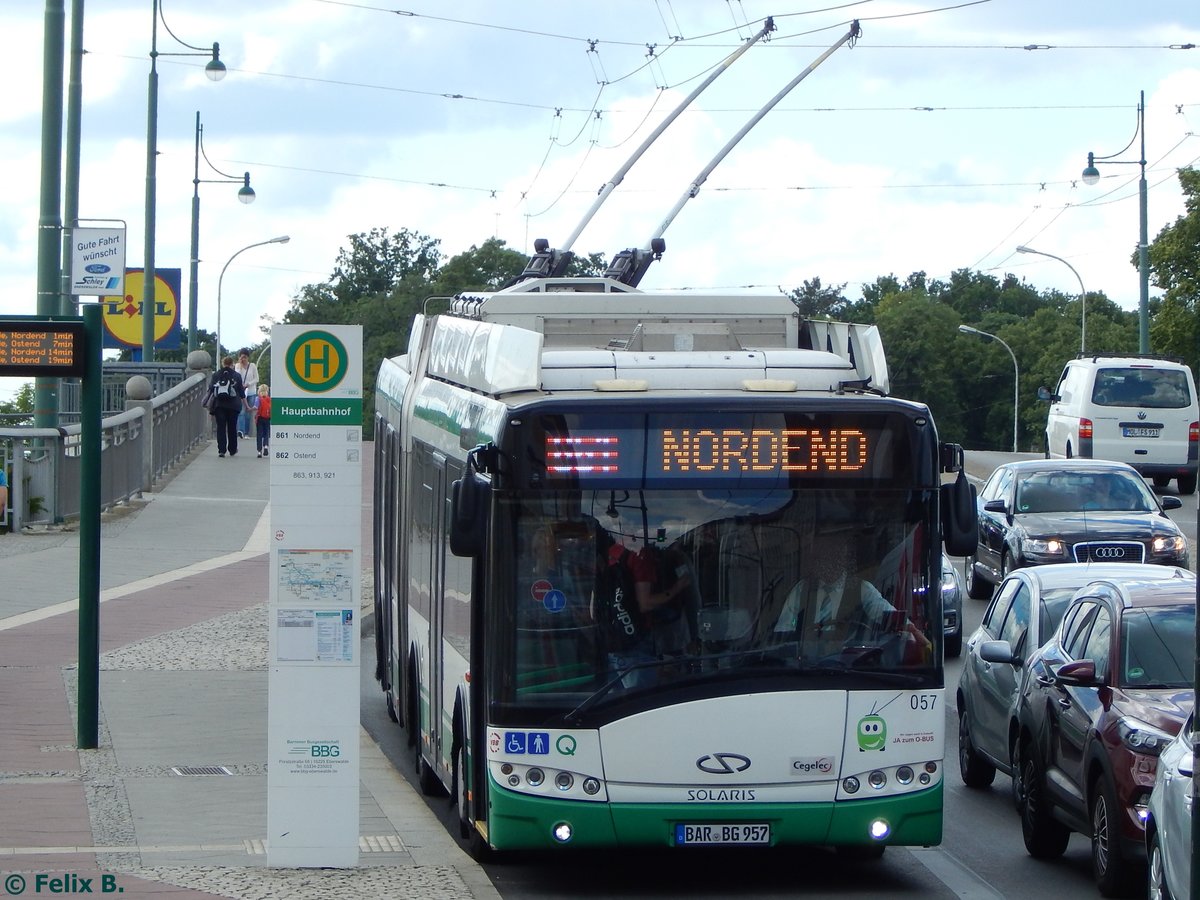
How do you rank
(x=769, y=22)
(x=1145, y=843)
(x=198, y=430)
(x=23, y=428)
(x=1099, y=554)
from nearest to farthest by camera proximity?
(x=1145, y=843)
(x=769, y=22)
(x=1099, y=554)
(x=23, y=428)
(x=198, y=430)

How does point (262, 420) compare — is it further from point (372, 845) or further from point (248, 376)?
point (372, 845)

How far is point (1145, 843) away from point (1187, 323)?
2353 inches

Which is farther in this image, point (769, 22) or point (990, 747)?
point (769, 22)

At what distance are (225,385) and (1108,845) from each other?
31.8 meters

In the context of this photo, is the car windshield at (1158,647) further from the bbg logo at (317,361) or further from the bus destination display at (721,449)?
the bbg logo at (317,361)

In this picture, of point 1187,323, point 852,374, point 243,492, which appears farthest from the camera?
point 1187,323

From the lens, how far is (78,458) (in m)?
27.5

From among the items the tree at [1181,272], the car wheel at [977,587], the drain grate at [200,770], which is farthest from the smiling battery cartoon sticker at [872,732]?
the tree at [1181,272]

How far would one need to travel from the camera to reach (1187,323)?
6556cm

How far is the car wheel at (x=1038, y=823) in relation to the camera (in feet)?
33.8

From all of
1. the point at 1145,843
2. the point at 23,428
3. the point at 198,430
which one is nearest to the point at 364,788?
the point at 1145,843

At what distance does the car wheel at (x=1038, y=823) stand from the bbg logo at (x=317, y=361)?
428 cm

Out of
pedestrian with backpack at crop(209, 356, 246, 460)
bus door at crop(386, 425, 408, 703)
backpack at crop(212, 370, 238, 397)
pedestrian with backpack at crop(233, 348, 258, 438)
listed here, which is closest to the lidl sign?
pedestrian with backpack at crop(233, 348, 258, 438)

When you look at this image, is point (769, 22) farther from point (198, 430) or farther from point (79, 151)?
point (198, 430)
